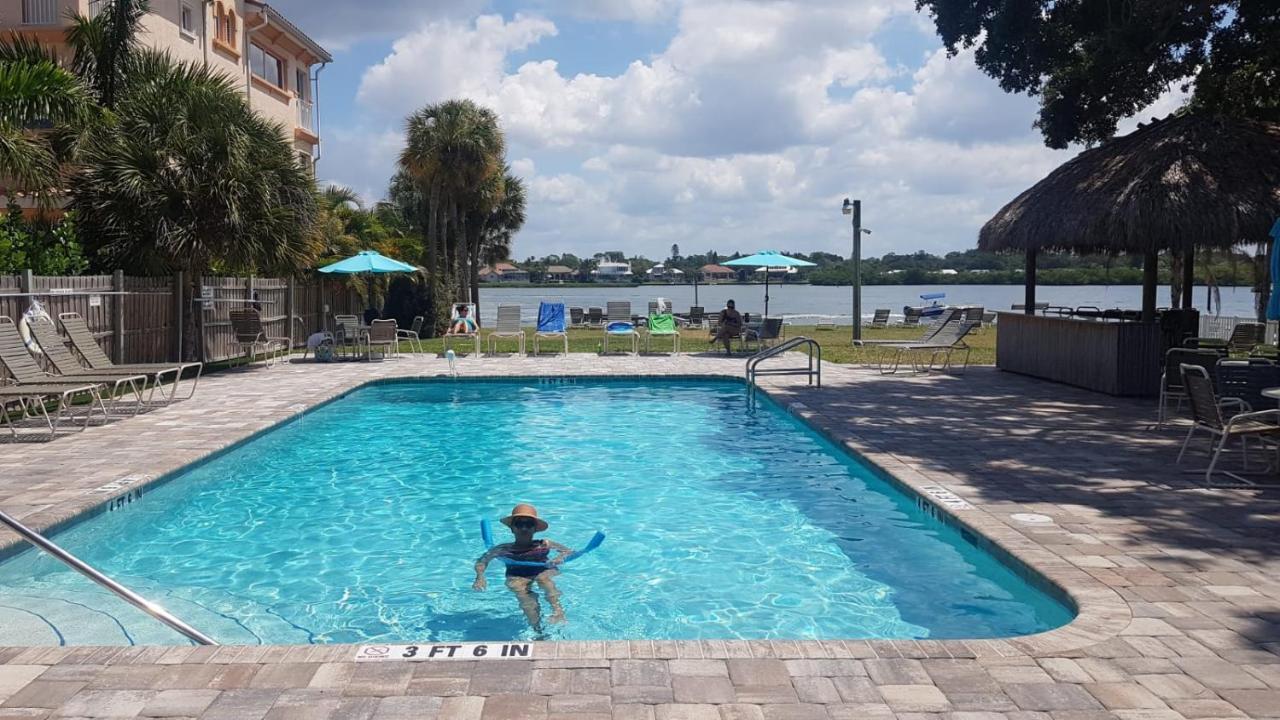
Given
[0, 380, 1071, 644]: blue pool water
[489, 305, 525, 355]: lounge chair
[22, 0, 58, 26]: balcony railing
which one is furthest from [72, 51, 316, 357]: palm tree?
[22, 0, 58, 26]: balcony railing

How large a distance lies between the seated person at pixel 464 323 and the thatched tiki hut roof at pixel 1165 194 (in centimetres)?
1235

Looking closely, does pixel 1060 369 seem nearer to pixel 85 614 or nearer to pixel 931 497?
pixel 931 497

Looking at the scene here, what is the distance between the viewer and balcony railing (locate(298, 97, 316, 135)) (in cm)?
3116

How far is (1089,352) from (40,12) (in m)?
21.3

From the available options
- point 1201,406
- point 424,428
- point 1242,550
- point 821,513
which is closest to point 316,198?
point 424,428

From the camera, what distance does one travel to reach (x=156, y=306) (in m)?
15.6

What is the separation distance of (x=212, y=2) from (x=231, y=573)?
72.3 ft

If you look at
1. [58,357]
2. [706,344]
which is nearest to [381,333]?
[706,344]

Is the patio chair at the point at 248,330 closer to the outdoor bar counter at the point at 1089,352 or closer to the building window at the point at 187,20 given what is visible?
the building window at the point at 187,20

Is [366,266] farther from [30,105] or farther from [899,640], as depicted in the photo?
[899,640]

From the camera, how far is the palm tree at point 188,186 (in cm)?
1502

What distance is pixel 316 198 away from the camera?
17.1 metres

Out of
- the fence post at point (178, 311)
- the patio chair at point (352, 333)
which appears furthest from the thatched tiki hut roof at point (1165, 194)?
the fence post at point (178, 311)

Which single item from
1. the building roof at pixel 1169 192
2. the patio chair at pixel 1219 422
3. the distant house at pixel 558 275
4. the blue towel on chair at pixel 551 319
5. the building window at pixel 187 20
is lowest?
the patio chair at pixel 1219 422
